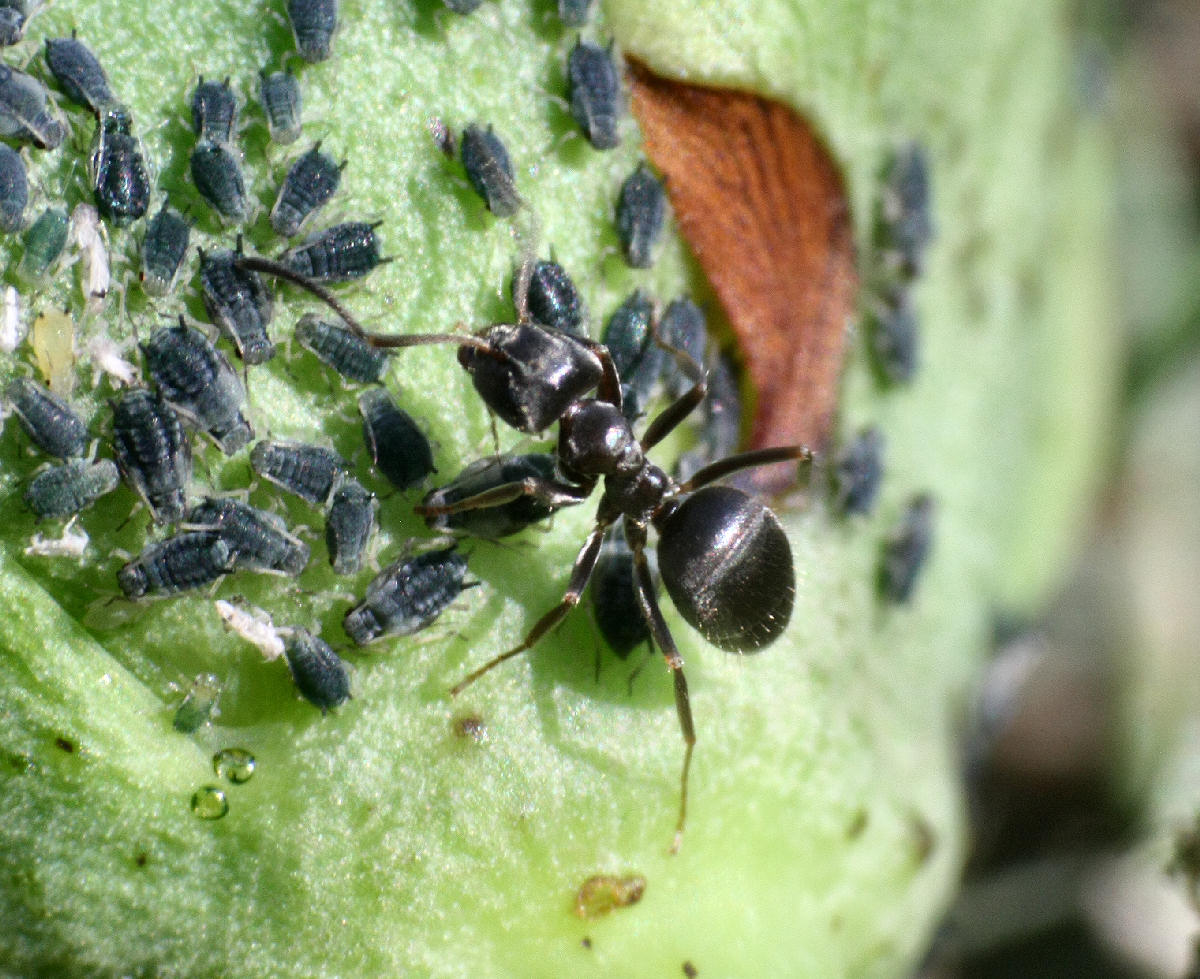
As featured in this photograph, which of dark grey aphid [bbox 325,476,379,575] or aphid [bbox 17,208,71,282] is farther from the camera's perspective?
dark grey aphid [bbox 325,476,379,575]

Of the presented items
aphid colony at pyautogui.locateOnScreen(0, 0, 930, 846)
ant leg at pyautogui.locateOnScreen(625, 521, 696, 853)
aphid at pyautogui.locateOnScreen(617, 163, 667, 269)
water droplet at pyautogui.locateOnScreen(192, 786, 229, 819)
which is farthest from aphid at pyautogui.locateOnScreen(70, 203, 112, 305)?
ant leg at pyautogui.locateOnScreen(625, 521, 696, 853)

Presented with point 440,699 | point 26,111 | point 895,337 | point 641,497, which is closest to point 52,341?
point 26,111

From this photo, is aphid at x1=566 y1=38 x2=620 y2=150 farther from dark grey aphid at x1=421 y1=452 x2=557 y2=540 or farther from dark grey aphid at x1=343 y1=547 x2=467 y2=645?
dark grey aphid at x1=343 y1=547 x2=467 y2=645

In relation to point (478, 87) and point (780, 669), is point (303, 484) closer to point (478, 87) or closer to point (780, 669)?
point (478, 87)

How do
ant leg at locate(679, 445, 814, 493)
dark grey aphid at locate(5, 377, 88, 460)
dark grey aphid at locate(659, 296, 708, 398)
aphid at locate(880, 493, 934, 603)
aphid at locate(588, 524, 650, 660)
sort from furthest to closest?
aphid at locate(880, 493, 934, 603)
ant leg at locate(679, 445, 814, 493)
dark grey aphid at locate(659, 296, 708, 398)
aphid at locate(588, 524, 650, 660)
dark grey aphid at locate(5, 377, 88, 460)

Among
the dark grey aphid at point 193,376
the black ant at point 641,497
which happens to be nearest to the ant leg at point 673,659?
the black ant at point 641,497

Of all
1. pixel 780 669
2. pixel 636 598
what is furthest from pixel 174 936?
pixel 780 669

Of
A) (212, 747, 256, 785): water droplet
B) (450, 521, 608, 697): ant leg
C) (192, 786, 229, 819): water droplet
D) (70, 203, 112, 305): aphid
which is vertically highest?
(70, 203, 112, 305): aphid
